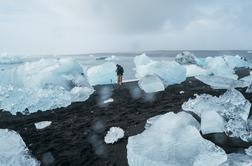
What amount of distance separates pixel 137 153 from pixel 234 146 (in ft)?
7.18

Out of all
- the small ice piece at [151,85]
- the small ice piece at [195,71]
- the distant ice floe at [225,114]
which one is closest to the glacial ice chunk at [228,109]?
the distant ice floe at [225,114]

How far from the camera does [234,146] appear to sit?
628cm

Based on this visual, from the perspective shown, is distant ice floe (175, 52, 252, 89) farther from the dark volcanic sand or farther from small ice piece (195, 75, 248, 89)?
the dark volcanic sand

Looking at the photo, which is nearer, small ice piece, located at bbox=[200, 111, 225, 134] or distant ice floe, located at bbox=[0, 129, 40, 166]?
distant ice floe, located at bbox=[0, 129, 40, 166]

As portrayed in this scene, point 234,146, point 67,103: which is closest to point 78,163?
point 234,146

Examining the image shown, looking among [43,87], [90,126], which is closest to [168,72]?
[43,87]

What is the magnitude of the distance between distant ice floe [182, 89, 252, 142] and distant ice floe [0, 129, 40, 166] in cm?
389

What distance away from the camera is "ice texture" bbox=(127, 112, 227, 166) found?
5312 millimetres

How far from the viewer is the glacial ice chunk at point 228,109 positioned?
22.4 ft

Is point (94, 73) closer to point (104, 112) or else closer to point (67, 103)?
point (67, 103)

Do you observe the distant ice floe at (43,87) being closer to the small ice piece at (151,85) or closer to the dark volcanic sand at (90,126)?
the dark volcanic sand at (90,126)

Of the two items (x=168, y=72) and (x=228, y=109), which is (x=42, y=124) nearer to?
(x=228, y=109)

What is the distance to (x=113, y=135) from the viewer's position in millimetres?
7207

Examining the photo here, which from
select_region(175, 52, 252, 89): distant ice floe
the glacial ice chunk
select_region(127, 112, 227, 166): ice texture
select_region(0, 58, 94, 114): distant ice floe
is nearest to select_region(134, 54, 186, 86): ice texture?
select_region(175, 52, 252, 89): distant ice floe
